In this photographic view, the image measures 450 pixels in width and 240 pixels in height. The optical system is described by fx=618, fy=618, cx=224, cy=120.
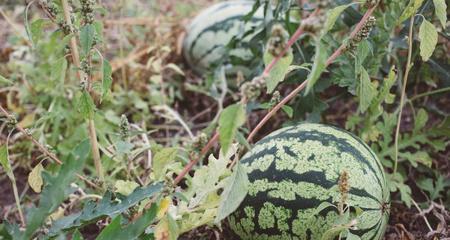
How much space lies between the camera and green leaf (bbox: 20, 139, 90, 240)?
1.10 meters

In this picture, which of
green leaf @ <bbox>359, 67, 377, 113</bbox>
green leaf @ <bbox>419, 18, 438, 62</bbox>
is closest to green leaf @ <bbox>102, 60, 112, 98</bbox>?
green leaf @ <bbox>359, 67, 377, 113</bbox>

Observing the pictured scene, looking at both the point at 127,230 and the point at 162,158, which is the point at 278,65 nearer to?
the point at 162,158

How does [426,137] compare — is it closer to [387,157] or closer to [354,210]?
[387,157]

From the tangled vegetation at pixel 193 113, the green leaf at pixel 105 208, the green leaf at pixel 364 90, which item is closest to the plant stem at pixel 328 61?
the tangled vegetation at pixel 193 113

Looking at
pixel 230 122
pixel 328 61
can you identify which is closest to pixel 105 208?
pixel 230 122

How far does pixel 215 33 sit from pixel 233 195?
1563mm

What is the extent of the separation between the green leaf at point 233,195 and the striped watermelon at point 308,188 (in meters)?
0.28

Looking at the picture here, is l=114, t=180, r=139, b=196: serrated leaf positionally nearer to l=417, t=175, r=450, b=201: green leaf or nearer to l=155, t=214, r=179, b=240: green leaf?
l=155, t=214, r=179, b=240: green leaf

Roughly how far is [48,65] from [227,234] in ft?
3.70

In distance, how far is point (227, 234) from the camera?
65.4 inches

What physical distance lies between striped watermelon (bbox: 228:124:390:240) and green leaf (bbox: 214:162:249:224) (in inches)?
11.0

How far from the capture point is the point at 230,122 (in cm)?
104

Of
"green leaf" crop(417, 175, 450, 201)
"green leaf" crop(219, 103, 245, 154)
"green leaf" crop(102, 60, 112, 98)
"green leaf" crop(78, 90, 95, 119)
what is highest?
"green leaf" crop(102, 60, 112, 98)

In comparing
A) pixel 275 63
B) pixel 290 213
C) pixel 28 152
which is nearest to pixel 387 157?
pixel 290 213
